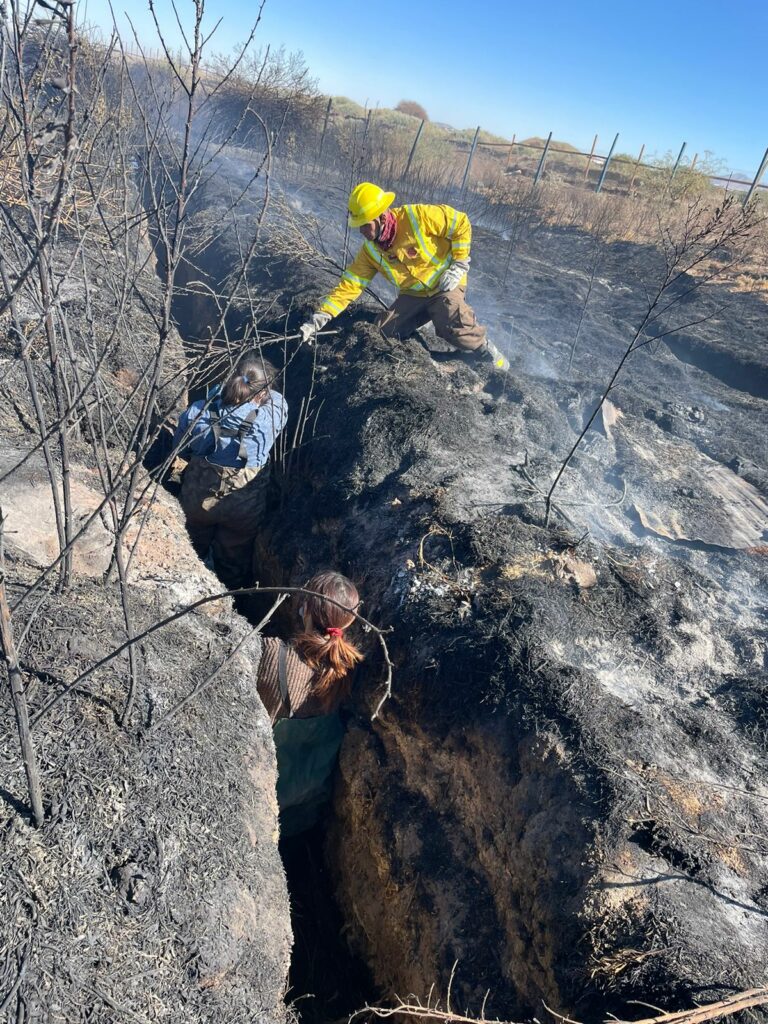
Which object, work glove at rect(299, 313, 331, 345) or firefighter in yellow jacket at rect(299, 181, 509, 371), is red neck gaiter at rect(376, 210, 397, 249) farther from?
work glove at rect(299, 313, 331, 345)

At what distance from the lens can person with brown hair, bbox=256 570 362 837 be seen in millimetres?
2869

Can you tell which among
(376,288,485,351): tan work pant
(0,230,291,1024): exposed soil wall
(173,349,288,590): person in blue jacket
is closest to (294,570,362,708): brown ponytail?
(0,230,291,1024): exposed soil wall

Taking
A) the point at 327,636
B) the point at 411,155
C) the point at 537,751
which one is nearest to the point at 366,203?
the point at 327,636

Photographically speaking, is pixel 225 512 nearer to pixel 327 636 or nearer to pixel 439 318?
pixel 327 636

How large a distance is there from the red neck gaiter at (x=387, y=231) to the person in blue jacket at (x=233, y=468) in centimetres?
139

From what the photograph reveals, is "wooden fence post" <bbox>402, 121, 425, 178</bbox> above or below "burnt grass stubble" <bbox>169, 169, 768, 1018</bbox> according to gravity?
above

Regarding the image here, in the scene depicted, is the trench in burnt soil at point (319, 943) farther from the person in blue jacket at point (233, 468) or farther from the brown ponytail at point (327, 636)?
the person in blue jacket at point (233, 468)

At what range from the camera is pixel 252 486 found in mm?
4703

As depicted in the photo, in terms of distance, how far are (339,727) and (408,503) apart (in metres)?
1.49

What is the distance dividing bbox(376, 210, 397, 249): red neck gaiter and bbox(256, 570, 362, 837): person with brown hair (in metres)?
3.21

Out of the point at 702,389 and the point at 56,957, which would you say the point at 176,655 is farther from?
the point at 702,389

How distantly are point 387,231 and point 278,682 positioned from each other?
12.3ft

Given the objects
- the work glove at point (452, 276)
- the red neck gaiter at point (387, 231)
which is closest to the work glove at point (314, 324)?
the red neck gaiter at point (387, 231)

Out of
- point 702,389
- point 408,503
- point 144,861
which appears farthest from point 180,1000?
point 702,389
